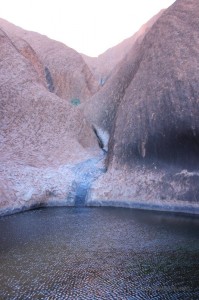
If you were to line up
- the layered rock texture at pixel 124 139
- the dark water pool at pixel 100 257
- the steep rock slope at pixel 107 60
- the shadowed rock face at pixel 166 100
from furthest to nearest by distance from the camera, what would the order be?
1. the steep rock slope at pixel 107 60
2. the shadowed rock face at pixel 166 100
3. the layered rock texture at pixel 124 139
4. the dark water pool at pixel 100 257

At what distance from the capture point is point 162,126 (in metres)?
16.9

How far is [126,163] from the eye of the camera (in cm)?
1773

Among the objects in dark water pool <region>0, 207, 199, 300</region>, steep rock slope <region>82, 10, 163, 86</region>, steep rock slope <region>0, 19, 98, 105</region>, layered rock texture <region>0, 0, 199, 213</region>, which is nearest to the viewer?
dark water pool <region>0, 207, 199, 300</region>

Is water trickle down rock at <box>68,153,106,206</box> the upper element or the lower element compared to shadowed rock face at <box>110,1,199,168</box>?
lower

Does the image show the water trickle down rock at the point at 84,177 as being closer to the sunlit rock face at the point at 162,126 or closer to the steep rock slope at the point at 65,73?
the sunlit rock face at the point at 162,126

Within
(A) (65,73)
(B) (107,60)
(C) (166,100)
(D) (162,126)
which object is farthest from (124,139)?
(B) (107,60)

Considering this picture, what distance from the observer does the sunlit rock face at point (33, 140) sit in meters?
16.9

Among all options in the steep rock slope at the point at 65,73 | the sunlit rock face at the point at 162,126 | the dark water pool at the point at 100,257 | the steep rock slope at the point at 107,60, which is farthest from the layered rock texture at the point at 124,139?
the steep rock slope at the point at 107,60

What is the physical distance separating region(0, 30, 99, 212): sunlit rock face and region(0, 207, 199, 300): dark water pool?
2.75 m

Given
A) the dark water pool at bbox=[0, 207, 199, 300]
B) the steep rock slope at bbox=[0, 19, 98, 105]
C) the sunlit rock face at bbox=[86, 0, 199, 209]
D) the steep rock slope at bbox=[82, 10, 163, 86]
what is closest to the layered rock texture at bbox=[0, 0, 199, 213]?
the sunlit rock face at bbox=[86, 0, 199, 209]

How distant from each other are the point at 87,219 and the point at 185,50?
901cm

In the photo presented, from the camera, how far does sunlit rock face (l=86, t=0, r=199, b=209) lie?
618 inches

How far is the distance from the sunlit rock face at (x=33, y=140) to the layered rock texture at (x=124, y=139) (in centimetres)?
5

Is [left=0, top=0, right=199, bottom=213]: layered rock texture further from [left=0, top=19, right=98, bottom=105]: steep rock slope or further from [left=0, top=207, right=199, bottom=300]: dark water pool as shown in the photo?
[left=0, top=19, right=98, bottom=105]: steep rock slope
